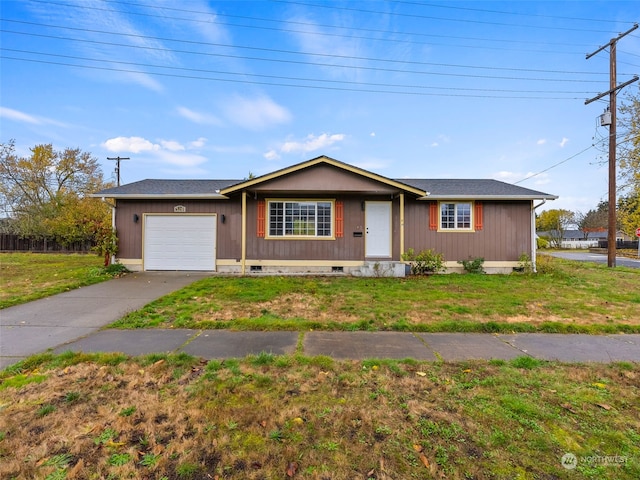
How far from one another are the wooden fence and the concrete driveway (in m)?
16.5

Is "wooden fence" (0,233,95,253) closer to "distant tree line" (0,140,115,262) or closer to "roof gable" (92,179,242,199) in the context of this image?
"distant tree line" (0,140,115,262)

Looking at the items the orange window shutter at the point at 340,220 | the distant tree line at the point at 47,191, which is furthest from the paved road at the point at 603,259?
the distant tree line at the point at 47,191

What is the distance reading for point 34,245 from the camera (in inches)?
857

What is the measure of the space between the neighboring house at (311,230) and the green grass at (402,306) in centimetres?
172

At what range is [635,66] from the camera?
1334 cm

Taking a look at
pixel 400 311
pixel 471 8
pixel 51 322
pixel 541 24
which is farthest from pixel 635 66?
pixel 51 322

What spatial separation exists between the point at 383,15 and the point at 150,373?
12.9 meters

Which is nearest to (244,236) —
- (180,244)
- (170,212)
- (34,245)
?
(180,244)

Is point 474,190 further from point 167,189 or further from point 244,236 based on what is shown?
point 167,189

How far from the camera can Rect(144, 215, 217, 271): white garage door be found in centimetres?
1090

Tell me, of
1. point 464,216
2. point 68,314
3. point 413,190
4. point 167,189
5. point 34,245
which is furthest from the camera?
point 34,245

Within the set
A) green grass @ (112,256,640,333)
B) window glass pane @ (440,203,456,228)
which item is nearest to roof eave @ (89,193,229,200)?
green grass @ (112,256,640,333)

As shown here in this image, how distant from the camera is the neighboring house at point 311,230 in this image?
10828mm

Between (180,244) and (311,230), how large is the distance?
4.92m
